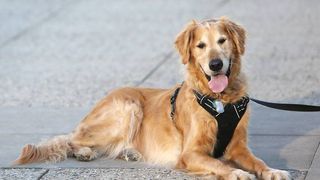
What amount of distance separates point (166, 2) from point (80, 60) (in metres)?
5.49

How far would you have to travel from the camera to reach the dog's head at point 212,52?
648cm

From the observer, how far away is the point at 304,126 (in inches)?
314

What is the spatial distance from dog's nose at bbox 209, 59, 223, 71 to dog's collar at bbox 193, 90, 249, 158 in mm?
367

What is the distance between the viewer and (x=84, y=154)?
284 inches

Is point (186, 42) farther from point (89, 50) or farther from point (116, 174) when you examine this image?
point (89, 50)

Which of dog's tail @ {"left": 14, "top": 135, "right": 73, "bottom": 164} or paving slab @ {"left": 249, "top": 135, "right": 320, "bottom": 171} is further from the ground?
dog's tail @ {"left": 14, "top": 135, "right": 73, "bottom": 164}

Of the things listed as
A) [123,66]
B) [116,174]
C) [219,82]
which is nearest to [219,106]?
[219,82]

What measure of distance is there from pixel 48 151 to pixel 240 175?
2025 millimetres

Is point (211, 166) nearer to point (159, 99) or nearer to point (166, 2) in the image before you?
point (159, 99)

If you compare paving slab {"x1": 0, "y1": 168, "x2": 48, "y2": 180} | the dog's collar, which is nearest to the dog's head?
the dog's collar

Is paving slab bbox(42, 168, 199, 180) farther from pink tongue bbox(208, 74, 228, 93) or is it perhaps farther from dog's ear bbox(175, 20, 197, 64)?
dog's ear bbox(175, 20, 197, 64)

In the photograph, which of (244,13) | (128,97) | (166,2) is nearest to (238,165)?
(128,97)

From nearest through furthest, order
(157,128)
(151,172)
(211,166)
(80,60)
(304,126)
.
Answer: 1. (211,166)
2. (151,172)
3. (157,128)
4. (304,126)
5. (80,60)

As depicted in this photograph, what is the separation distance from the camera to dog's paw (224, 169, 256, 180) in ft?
19.7
